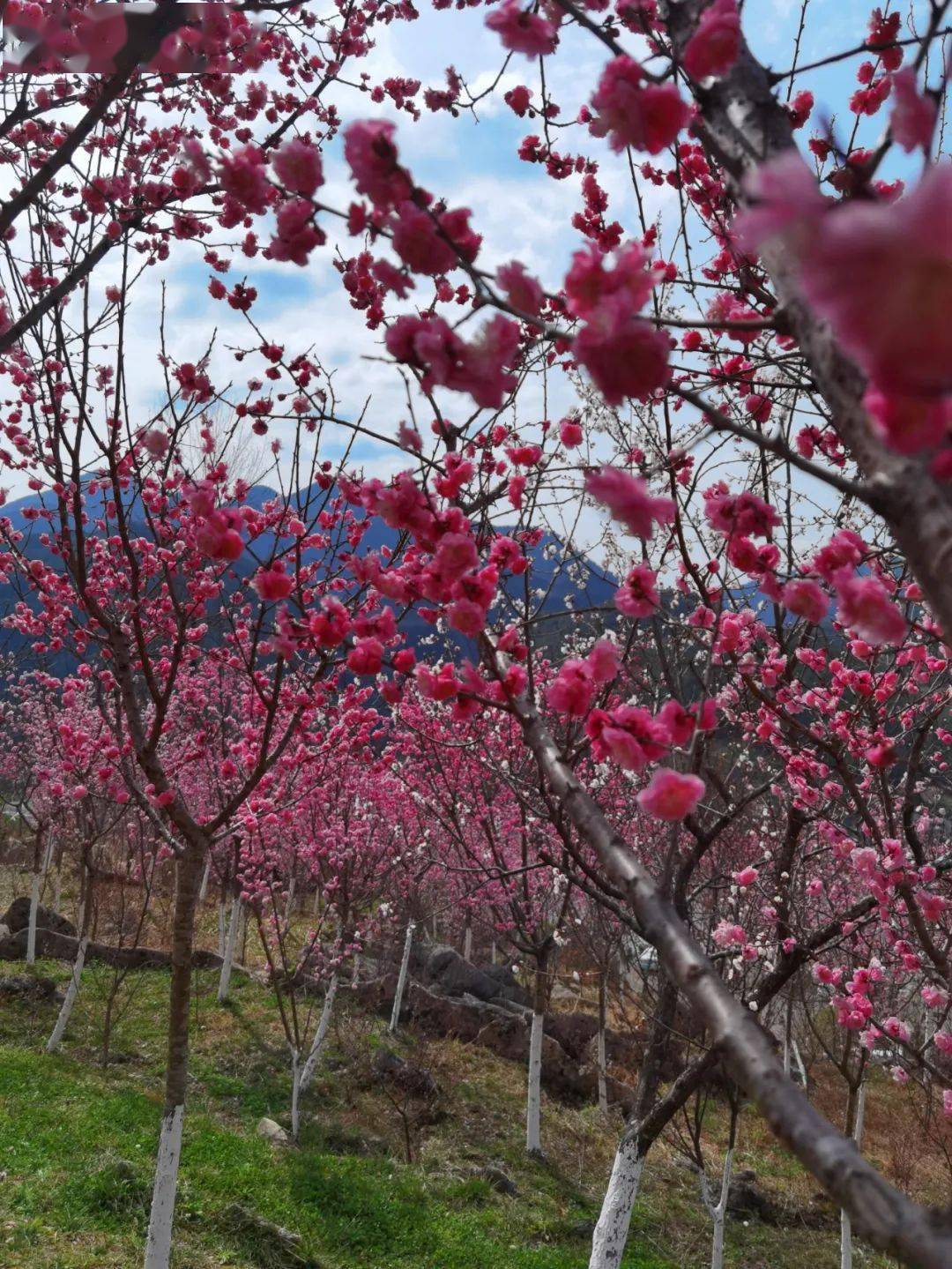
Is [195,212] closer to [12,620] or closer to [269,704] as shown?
[269,704]

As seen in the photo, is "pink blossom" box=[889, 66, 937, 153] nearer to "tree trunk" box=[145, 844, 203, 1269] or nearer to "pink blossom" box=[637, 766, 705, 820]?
"pink blossom" box=[637, 766, 705, 820]

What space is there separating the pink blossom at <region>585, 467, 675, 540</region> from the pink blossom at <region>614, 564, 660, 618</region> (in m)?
0.42

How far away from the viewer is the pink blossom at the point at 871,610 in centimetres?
141

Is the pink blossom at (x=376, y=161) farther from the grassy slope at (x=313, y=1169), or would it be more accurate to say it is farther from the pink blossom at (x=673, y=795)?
the grassy slope at (x=313, y=1169)

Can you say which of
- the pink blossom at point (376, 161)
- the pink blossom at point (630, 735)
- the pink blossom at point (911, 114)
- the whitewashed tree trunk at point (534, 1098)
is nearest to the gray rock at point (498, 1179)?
the whitewashed tree trunk at point (534, 1098)

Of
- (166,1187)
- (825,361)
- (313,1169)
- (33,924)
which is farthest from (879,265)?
(33,924)

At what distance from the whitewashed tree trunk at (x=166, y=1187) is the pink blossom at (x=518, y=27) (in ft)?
15.4

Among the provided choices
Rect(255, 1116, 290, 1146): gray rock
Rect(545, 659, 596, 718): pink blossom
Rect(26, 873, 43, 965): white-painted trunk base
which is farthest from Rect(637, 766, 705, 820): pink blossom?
Rect(26, 873, 43, 965): white-painted trunk base

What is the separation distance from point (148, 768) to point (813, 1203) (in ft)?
33.3

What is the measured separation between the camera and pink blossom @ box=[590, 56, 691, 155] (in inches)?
58.3

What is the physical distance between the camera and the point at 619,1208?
199 inches

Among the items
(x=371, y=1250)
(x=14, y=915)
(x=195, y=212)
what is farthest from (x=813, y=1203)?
(x=14, y=915)

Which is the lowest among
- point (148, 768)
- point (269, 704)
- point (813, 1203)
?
point (813, 1203)

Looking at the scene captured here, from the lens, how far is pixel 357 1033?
38.9ft
